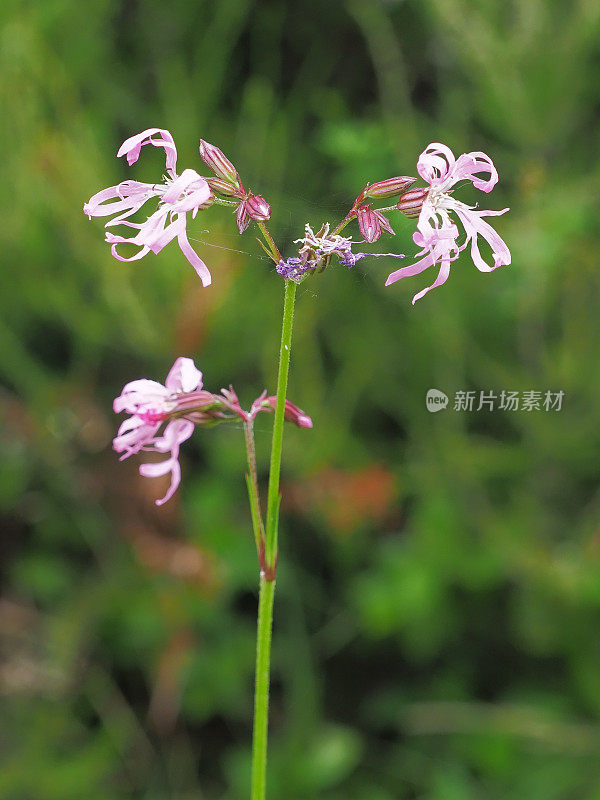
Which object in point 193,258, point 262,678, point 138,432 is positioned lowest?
point 262,678

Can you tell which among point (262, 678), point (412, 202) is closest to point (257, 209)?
point (412, 202)

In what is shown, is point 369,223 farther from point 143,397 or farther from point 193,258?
point 143,397

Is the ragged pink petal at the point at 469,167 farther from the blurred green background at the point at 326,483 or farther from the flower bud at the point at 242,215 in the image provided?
the blurred green background at the point at 326,483

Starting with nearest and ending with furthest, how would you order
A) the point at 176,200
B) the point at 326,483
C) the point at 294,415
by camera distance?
the point at 176,200, the point at 294,415, the point at 326,483

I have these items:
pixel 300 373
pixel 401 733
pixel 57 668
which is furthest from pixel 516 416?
pixel 57 668

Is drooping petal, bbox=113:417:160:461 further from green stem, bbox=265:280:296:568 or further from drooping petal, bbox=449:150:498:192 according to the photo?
drooping petal, bbox=449:150:498:192

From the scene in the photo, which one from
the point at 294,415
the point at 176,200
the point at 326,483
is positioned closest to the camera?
the point at 176,200

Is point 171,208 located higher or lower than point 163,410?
higher
